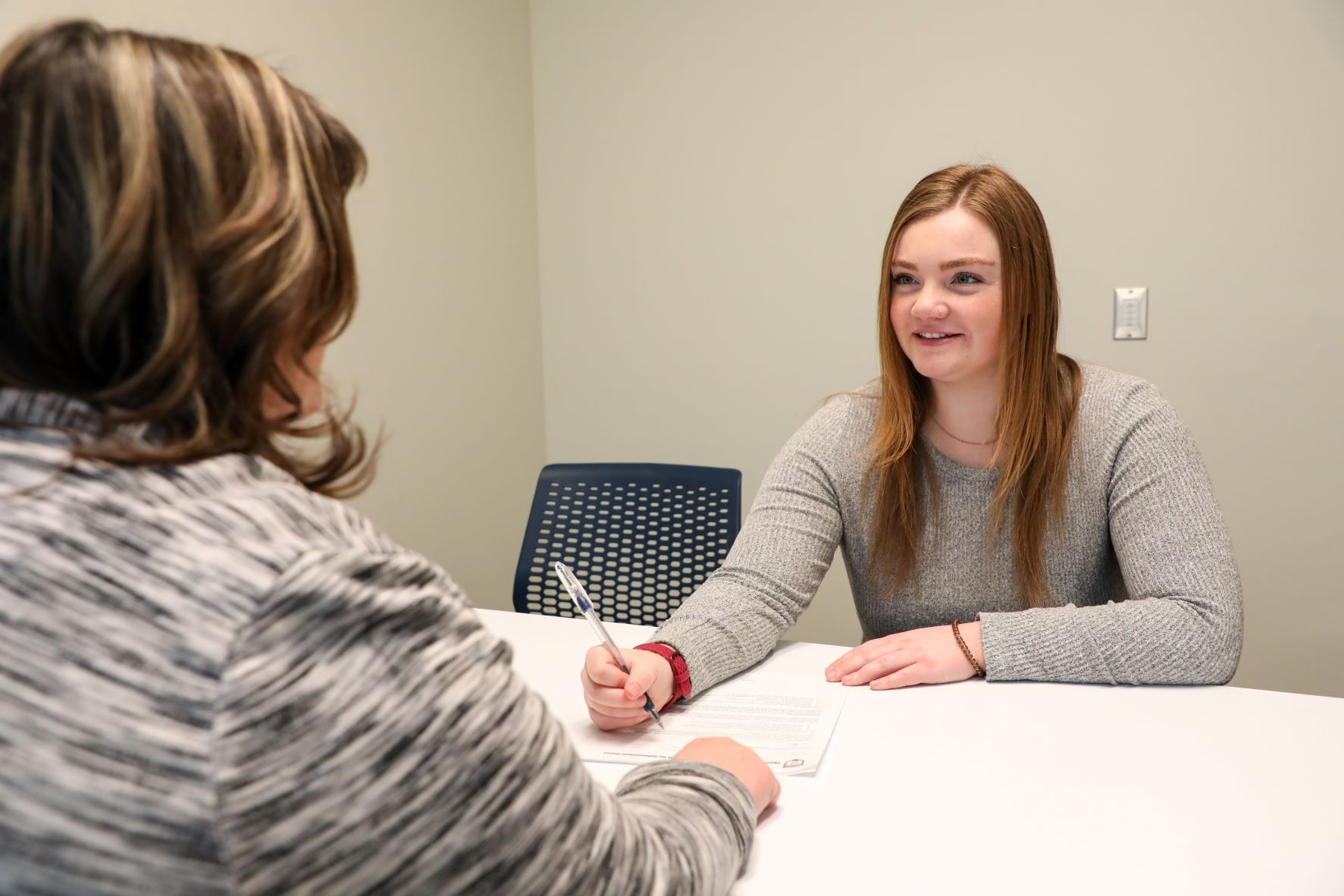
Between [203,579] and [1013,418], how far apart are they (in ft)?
4.20

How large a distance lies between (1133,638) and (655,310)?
6.69ft

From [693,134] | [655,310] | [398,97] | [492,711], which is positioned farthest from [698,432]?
[492,711]

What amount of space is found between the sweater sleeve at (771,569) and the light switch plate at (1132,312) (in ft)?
3.87

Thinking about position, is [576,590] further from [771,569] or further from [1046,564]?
[1046,564]

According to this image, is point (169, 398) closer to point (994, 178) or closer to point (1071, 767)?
point (1071, 767)

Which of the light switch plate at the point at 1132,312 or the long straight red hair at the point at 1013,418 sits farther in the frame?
the light switch plate at the point at 1132,312

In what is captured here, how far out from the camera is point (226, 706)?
51 cm

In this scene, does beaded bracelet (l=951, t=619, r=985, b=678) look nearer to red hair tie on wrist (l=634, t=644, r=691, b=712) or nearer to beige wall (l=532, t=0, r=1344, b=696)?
red hair tie on wrist (l=634, t=644, r=691, b=712)

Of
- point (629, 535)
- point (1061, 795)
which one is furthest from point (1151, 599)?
point (629, 535)

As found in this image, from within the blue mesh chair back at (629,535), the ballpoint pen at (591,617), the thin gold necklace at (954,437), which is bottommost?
the blue mesh chair back at (629,535)

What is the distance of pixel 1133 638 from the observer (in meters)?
1.27

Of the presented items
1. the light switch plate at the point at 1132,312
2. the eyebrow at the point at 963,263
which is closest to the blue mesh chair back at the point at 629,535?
the eyebrow at the point at 963,263

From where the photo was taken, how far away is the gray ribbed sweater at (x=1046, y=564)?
4.20 feet

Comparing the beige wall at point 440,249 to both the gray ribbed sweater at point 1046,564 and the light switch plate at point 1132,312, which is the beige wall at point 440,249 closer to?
the gray ribbed sweater at point 1046,564
